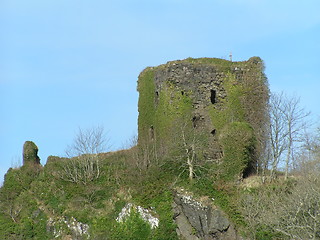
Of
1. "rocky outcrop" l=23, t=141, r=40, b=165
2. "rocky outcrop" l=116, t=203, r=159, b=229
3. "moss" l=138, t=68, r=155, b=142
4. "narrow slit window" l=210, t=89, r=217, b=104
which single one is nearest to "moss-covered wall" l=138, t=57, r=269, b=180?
"narrow slit window" l=210, t=89, r=217, b=104

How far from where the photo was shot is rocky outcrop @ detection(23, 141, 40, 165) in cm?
4544

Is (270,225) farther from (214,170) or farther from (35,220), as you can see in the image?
(35,220)

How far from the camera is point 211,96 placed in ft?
148

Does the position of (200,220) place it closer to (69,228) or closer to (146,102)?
(69,228)

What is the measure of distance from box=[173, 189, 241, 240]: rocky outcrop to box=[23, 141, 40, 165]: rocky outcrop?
1255cm

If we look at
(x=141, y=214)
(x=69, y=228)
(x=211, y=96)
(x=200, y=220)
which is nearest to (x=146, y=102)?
(x=211, y=96)

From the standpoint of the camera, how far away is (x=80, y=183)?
139 ft

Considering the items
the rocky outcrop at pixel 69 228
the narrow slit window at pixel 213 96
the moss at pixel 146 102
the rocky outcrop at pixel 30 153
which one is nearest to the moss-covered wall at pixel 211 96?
the narrow slit window at pixel 213 96

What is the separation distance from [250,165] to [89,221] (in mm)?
12131

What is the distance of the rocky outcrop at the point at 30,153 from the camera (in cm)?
4544

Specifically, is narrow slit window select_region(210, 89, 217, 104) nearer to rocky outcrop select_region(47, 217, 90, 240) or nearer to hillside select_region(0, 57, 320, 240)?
hillside select_region(0, 57, 320, 240)

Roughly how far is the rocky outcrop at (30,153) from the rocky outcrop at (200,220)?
1255 centimetres

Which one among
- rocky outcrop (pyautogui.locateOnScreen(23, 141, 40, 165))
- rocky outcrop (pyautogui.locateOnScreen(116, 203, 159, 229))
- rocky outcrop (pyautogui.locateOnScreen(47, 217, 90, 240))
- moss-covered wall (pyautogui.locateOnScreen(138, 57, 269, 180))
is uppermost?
moss-covered wall (pyautogui.locateOnScreen(138, 57, 269, 180))

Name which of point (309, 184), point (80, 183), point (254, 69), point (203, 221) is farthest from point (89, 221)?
point (254, 69)
